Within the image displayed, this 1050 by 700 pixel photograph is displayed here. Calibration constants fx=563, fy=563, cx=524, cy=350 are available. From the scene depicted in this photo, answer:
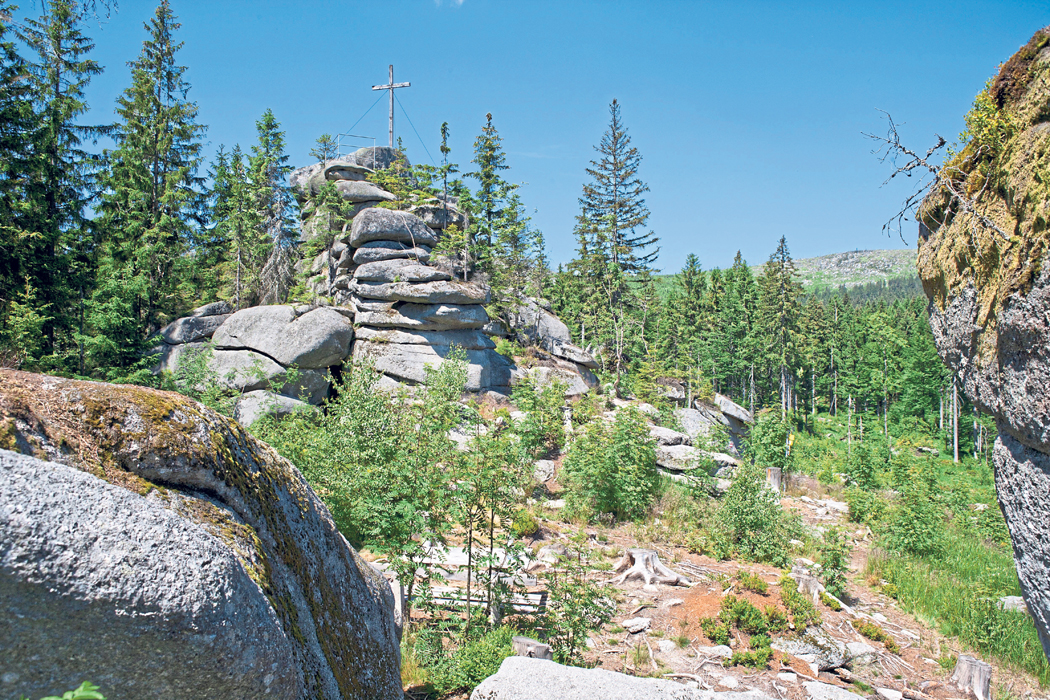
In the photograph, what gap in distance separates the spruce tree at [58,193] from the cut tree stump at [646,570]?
48.2ft

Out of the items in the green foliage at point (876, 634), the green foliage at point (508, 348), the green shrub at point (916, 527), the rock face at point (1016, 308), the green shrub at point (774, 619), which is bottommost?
the green foliage at point (876, 634)

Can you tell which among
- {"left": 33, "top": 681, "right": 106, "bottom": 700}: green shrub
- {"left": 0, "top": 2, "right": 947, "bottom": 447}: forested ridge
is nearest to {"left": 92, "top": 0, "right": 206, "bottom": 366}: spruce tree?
{"left": 0, "top": 2, "right": 947, "bottom": 447}: forested ridge

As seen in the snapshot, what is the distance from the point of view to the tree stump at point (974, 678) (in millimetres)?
6168

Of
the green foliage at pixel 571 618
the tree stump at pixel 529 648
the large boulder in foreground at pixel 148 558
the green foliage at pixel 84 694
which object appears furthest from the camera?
the green foliage at pixel 571 618

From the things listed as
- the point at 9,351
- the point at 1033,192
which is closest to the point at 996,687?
the point at 1033,192

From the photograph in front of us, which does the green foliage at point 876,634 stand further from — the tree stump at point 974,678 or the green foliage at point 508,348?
the green foliage at point 508,348

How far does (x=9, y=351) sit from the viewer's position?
41.5 feet

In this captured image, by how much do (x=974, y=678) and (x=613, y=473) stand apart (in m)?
7.11

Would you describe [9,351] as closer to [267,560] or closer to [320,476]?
[320,476]

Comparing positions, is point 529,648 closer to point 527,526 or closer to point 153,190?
point 527,526

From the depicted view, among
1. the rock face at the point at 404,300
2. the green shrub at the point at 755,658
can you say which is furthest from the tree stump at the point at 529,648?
the rock face at the point at 404,300

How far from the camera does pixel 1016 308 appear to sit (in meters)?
3.36

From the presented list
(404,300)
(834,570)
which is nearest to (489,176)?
(404,300)

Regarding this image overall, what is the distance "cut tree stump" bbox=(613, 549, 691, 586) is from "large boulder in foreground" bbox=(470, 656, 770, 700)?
14.8ft
